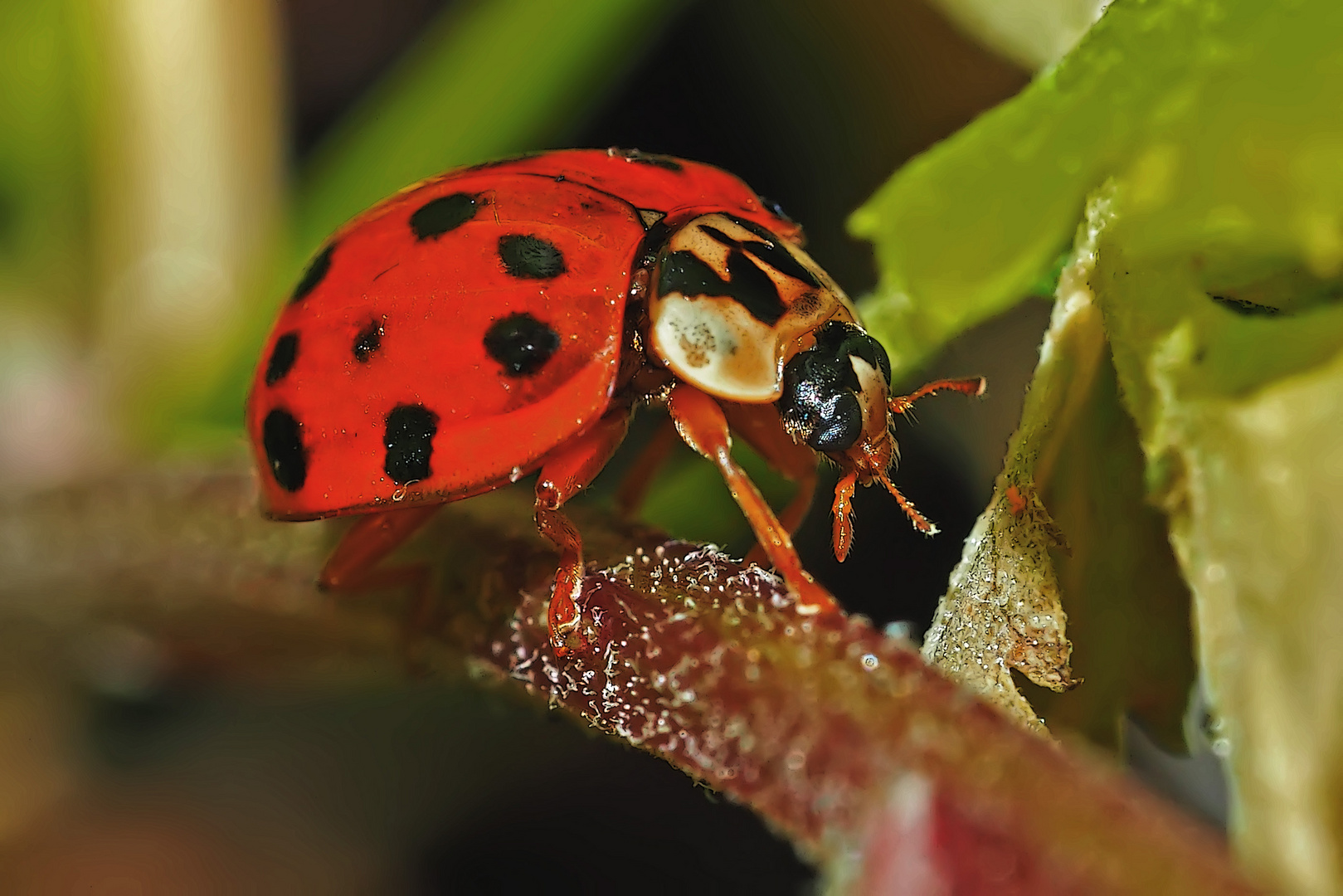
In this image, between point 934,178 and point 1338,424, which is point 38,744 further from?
point 1338,424

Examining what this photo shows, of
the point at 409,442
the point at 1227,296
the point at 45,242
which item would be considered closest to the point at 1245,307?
the point at 1227,296

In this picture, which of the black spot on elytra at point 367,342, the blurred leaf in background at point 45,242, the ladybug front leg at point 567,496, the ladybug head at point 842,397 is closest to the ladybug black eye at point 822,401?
the ladybug head at point 842,397

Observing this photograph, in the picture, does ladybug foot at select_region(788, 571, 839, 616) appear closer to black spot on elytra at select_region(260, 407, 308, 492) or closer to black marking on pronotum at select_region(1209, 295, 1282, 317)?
black marking on pronotum at select_region(1209, 295, 1282, 317)

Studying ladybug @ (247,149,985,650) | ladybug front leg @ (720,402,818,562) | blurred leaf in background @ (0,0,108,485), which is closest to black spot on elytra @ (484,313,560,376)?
ladybug @ (247,149,985,650)

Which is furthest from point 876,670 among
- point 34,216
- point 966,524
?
point 34,216

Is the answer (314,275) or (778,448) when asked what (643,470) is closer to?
(778,448)

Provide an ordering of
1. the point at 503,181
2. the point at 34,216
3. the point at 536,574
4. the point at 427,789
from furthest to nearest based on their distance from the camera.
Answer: the point at 34,216 < the point at 427,789 < the point at 503,181 < the point at 536,574

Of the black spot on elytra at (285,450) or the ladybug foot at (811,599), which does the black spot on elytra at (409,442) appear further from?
the ladybug foot at (811,599)
